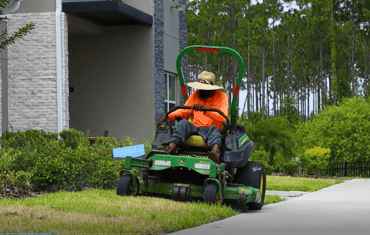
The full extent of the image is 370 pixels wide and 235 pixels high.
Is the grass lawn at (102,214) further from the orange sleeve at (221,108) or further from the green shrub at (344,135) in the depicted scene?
the green shrub at (344,135)

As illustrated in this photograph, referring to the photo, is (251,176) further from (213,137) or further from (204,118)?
(204,118)

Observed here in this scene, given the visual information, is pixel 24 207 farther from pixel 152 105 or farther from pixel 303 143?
pixel 303 143

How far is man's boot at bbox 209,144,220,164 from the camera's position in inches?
384

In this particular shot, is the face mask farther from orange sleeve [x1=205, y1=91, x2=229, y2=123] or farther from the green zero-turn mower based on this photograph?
the green zero-turn mower

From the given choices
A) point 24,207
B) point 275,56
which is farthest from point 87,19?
point 275,56

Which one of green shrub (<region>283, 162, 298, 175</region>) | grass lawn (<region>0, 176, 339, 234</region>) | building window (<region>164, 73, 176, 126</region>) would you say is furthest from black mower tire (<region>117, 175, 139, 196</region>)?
green shrub (<region>283, 162, 298, 175</region>)

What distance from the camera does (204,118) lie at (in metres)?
10.6

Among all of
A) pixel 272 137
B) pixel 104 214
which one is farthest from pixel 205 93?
pixel 272 137

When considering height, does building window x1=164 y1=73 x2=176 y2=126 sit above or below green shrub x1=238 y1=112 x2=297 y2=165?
above

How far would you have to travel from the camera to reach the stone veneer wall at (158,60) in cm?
2148

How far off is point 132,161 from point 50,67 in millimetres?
9191

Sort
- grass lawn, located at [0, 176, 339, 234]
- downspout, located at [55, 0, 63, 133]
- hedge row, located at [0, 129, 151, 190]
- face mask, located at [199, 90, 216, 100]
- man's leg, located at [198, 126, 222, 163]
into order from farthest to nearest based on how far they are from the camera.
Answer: downspout, located at [55, 0, 63, 133]
hedge row, located at [0, 129, 151, 190]
face mask, located at [199, 90, 216, 100]
man's leg, located at [198, 126, 222, 163]
grass lawn, located at [0, 176, 339, 234]

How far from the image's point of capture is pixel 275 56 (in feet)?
242

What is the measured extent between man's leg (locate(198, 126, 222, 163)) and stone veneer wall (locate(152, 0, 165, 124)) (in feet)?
35.8
